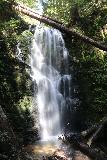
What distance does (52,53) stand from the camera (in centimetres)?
1466

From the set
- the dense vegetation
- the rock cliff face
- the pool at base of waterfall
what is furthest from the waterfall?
the rock cliff face

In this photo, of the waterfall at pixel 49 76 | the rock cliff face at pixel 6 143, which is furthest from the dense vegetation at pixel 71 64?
the rock cliff face at pixel 6 143

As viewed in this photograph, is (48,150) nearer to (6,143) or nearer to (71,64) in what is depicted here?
(6,143)

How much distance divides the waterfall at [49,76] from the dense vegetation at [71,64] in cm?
50

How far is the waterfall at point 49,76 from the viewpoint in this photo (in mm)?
12445

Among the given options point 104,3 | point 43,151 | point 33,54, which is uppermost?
point 104,3

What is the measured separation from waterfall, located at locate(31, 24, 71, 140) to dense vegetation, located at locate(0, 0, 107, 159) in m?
0.50

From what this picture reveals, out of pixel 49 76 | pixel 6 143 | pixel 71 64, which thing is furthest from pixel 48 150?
pixel 71 64

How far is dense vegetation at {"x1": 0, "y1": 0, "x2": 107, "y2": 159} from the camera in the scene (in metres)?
10.7

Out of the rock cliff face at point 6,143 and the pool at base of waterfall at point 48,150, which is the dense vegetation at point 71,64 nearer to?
the pool at base of waterfall at point 48,150

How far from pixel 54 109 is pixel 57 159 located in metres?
5.31

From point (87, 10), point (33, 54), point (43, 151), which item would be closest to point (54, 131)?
point (43, 151)

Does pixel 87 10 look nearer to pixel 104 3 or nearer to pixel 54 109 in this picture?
pixel 104 3

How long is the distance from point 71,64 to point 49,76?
1.43 m
